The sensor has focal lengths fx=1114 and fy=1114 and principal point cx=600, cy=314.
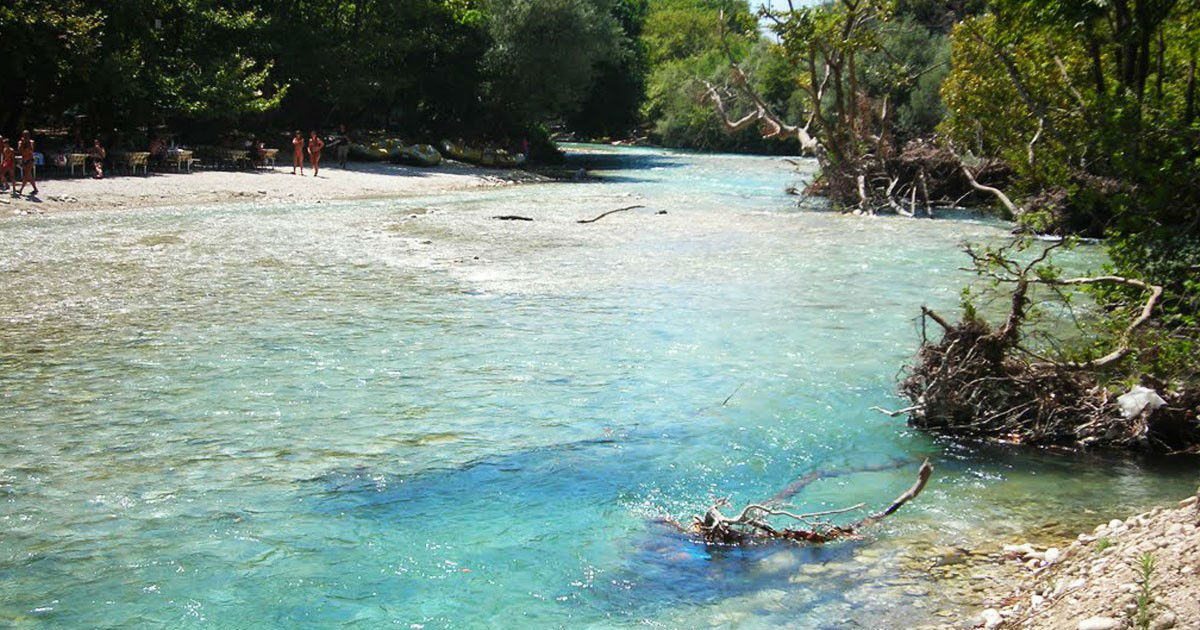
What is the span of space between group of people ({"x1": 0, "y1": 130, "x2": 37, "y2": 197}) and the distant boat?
24321mm

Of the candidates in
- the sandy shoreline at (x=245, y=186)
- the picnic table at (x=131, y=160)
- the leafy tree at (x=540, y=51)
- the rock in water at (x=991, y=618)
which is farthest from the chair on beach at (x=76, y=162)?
the rock in water at (x=991, y=618)

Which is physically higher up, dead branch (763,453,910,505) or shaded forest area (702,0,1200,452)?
shaded forest area (702,0,1200,452)

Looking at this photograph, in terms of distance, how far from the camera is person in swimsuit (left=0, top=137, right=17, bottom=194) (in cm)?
2898

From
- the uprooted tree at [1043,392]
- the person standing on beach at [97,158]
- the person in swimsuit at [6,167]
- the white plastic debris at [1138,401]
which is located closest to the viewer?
the white plastic debris at [1138,401]

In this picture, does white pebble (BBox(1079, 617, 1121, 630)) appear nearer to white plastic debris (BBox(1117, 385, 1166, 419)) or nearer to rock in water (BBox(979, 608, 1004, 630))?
rock in water (BBox(979, 608, 1004, 630))

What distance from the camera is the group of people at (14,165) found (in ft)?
95.1

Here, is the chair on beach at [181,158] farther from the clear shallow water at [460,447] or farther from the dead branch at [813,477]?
the dead branch at [813,477]

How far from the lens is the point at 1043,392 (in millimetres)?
10328

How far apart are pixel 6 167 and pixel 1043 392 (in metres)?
28.1

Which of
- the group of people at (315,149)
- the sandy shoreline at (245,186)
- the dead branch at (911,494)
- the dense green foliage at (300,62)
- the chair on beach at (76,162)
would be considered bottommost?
the dead branch at (911,494)

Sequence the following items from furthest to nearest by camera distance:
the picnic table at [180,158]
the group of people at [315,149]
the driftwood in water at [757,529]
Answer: the group of people at [315,149] → the picnic table at [180,158] → the driftwood in water at [757,529]

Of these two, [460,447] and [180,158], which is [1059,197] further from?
[180,158]

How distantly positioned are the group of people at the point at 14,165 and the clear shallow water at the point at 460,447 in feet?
27.5

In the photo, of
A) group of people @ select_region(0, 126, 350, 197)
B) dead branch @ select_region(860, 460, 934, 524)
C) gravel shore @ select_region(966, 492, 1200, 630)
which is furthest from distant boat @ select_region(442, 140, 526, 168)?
gravel shore @ select_region(966, 492, 1200, 630)
